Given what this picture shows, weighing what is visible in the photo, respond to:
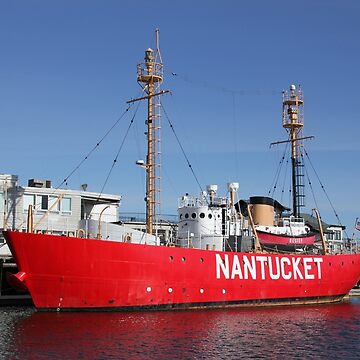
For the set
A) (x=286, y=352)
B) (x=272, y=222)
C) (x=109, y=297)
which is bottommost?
(x=286, y=352)

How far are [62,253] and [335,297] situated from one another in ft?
63.2

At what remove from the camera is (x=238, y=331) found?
2381 centimetres

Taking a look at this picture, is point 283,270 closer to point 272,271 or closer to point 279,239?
point 272,271

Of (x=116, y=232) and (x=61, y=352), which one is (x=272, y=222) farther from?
(x=61, y=352)

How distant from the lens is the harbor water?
1925cm

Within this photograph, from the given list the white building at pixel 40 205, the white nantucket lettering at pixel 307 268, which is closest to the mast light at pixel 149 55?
the white building at pixel 40 205

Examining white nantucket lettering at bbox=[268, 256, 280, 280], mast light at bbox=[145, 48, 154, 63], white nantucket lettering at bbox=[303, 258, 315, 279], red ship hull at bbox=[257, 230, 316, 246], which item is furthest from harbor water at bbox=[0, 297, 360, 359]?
mast light at bbox=[145, 48, 154, 63]

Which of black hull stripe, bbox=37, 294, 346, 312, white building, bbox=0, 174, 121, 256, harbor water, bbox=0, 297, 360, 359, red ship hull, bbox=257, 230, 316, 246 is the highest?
white building, bbox=0, 174, 121, 256

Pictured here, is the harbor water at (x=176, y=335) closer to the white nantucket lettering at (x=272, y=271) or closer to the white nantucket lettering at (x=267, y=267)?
the white nantucket lettering at (x=267, y=267)

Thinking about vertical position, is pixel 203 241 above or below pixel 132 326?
above

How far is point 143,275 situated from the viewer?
27266 millimetres

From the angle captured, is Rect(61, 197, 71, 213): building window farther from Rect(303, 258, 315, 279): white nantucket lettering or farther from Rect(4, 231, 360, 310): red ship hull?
Rect(303, 258, 315, 279): white nantucket lettering

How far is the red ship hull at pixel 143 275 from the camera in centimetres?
2538

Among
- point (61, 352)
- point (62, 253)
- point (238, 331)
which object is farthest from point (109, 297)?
point (61, 352)
